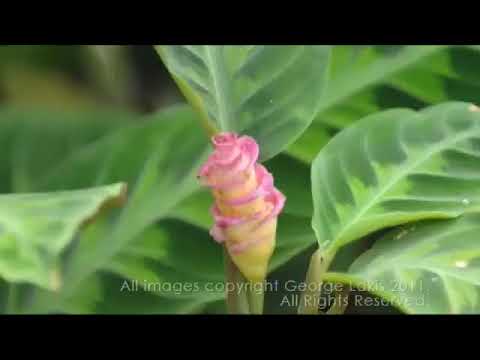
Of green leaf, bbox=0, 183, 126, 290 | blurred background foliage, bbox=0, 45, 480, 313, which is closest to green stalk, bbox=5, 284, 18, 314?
blurred background foliage, bbox=0, 45, 480, 313

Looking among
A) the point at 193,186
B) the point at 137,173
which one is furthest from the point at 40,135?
the point at 193,186

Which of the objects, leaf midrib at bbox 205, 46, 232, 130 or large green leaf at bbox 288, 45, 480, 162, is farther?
large green leaf at bbox 288, 45, 480, 162

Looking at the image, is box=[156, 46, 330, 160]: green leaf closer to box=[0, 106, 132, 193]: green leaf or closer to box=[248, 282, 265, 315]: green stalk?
box=[248, 282, 265, 315]: green stalk

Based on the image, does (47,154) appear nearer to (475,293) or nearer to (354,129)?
(354,129)

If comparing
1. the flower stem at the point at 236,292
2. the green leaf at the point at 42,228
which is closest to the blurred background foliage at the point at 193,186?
the flower stem at the point at 236,292

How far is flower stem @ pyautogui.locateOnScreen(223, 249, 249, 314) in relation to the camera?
0.64 meters

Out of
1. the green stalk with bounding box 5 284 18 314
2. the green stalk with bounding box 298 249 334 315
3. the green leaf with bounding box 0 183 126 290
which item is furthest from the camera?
the green stalk with bounding box 5 284 18 314

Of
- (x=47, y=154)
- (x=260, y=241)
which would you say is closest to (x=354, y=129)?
(x=260, y=241)

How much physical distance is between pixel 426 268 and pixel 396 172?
0.37ft

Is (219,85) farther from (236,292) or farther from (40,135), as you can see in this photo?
(40,135)

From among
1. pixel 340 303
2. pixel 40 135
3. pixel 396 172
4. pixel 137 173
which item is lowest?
pixel 340 303

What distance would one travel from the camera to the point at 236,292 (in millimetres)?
647

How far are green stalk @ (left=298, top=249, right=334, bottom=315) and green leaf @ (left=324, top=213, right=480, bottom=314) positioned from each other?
12 millimetres

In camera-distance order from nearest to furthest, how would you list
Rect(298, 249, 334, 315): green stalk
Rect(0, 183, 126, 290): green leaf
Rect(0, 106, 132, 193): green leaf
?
Rect(0, 183, 126, 290): green leaf, Rect(298, 249, 334, 315): green stalk, Rect(0, 106, 132, 193): green leaf
